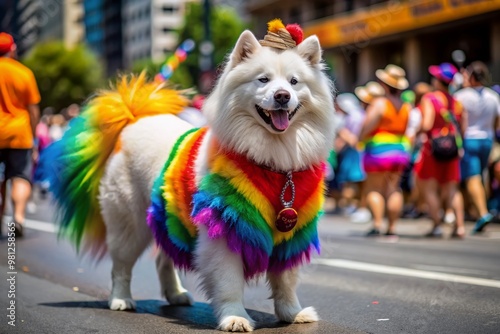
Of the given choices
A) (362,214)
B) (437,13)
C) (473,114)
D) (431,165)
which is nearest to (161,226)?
(431,165)

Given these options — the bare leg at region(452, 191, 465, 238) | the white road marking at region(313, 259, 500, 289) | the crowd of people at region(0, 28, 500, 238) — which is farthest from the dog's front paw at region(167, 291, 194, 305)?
the bare leg at region(452, 191, 465, 238)

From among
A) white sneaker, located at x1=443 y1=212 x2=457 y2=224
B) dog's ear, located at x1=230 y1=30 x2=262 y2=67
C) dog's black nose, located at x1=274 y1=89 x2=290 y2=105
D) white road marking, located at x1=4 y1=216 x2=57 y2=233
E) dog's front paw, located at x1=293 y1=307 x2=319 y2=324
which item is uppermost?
dog's ear, located at x1=230 y1=30 x2=262 y2=67

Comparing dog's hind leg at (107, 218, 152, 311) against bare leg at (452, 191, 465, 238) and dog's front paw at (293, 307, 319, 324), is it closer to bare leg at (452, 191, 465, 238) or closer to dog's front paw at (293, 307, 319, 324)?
dog's front paw at (293, 307, 319, 324)

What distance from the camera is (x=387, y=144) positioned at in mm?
10727

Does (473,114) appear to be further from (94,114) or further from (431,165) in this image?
(94,114)

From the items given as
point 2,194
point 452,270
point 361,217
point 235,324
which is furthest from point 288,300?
point 361,217

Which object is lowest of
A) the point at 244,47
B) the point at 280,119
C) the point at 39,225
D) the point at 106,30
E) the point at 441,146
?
the point at 39,225

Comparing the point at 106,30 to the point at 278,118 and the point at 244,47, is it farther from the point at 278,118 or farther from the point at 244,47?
the point at 278,118

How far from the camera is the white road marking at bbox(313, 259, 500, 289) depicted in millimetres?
7062

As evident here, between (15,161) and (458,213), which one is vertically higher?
(15,161)

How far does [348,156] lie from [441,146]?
166 inches

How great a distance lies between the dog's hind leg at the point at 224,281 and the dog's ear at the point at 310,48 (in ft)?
3.89

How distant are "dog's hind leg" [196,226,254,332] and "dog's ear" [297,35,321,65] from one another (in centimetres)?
118

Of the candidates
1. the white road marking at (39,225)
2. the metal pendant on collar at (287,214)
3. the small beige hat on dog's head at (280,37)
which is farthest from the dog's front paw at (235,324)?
the white road marking at (39,225)
